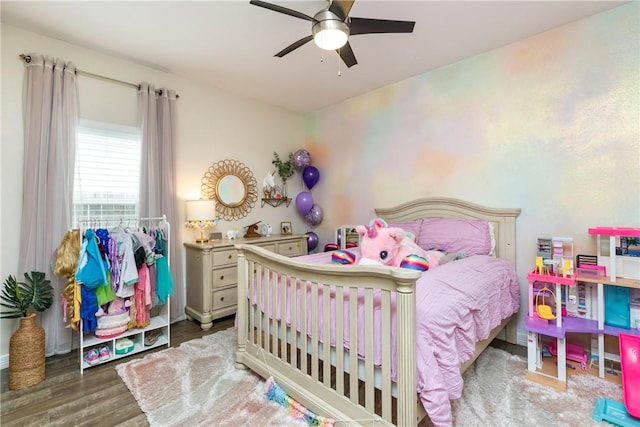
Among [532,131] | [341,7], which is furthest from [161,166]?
[532,131]

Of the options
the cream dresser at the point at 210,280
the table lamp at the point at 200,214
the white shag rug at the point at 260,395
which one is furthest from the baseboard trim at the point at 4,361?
the table lamp at the point at 200,214

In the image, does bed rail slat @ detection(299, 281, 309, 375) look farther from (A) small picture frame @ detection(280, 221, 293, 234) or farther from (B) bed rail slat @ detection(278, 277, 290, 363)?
(A) small picture frame @ detection(280, 221, 293, 234)

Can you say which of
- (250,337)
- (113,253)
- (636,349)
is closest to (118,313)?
(113,253)

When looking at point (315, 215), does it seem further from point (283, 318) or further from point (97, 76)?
point (97, 76)

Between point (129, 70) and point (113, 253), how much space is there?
1.92 m

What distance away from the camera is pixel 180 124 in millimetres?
3334

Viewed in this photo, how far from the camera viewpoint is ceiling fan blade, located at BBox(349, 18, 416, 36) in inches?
70.1

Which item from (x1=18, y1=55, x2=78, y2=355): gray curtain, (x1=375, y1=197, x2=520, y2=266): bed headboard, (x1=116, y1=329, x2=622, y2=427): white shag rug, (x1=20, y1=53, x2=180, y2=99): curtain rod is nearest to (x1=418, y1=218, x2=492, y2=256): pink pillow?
(x1=375, y1=197, x2=520, y2=266): bed headboard

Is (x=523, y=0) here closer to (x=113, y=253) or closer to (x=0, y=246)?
(x=113, y=253)

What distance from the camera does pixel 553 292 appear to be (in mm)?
2264

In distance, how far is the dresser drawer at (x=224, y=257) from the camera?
3.11 m

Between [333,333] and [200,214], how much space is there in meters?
2.22

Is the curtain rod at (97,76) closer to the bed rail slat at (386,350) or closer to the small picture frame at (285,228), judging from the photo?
the small picture frame at (285,228)

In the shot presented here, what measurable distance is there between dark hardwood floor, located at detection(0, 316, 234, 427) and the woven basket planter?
6cm
